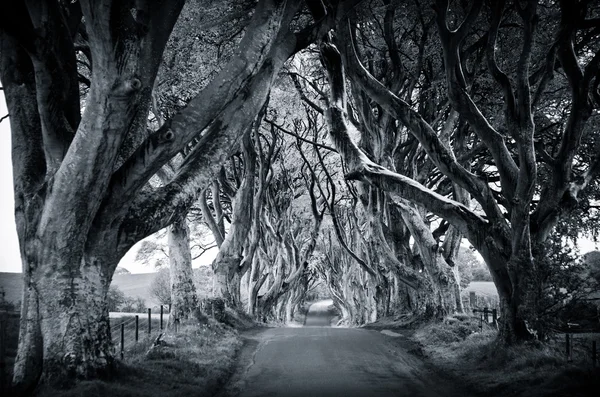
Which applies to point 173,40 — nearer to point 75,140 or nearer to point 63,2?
point 63,2

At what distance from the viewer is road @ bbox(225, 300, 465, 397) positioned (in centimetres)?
830

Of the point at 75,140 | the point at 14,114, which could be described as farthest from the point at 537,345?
the point at 14,114

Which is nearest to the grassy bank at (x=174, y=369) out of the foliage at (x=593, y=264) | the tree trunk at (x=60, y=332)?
the tree trunk at (x=60, y=332)

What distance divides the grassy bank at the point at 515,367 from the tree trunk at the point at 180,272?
251 inches

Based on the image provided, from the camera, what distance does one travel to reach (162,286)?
36.7 metres

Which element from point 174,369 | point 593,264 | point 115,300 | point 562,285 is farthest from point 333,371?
point 115,300

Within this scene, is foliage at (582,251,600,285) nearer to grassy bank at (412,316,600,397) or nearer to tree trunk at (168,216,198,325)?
grassy bank at (412,316,600,397)

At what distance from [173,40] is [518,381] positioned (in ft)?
35.8

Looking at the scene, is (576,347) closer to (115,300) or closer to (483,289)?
(115,300)

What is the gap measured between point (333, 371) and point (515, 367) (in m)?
3.19

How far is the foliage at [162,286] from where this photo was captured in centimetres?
3516

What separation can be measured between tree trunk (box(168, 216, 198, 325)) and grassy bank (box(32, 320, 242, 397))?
83 centimetres

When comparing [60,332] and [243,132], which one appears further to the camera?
[243,132]

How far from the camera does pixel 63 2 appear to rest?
8.67 meters
